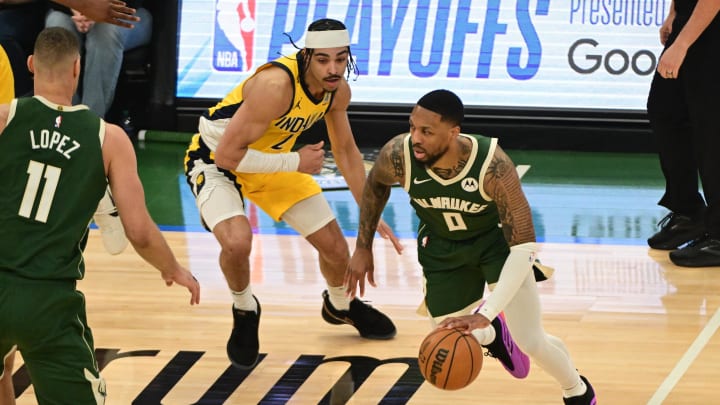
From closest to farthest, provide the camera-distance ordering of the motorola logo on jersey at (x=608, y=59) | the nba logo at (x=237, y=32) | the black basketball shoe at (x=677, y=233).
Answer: the black basketball shoe at (x=677, y=233), the motorola logo on jersey at (x=608, y=59), the nba logo at (x=237, y=32)

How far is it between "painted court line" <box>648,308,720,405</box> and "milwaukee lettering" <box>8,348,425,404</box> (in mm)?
1045

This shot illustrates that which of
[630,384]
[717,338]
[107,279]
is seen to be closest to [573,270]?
[717,338]

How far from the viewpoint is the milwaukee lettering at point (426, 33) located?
10234mm

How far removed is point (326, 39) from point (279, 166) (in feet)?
2.03

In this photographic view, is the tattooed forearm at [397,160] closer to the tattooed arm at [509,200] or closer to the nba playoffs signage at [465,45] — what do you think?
the tattooed arm at [509,200]

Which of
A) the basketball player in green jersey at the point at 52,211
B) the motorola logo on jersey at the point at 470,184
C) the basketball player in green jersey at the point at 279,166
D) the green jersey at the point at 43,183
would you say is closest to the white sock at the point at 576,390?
the motorola logo on jersey at the point at 470,184

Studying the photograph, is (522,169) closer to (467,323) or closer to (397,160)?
(397,160)

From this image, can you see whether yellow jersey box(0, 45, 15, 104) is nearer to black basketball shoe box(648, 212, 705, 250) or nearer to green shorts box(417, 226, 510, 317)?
green shorts box(417, 226, 510, 317)

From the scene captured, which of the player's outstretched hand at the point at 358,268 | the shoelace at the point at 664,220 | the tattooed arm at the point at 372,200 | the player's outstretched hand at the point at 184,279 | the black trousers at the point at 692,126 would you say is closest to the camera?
the player's outstretched hand at the point at 184,279

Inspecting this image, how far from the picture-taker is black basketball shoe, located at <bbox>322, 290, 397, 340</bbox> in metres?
6.16

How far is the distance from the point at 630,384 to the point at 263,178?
1.97 m

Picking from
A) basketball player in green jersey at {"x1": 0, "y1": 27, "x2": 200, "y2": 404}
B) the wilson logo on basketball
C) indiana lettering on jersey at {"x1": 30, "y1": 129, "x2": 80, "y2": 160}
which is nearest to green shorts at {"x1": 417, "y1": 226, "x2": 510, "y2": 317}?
the wilson logo on basketball

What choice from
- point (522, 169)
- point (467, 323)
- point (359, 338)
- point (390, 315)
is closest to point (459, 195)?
point (467, 323)

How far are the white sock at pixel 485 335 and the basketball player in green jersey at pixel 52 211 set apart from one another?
1.51 meters
